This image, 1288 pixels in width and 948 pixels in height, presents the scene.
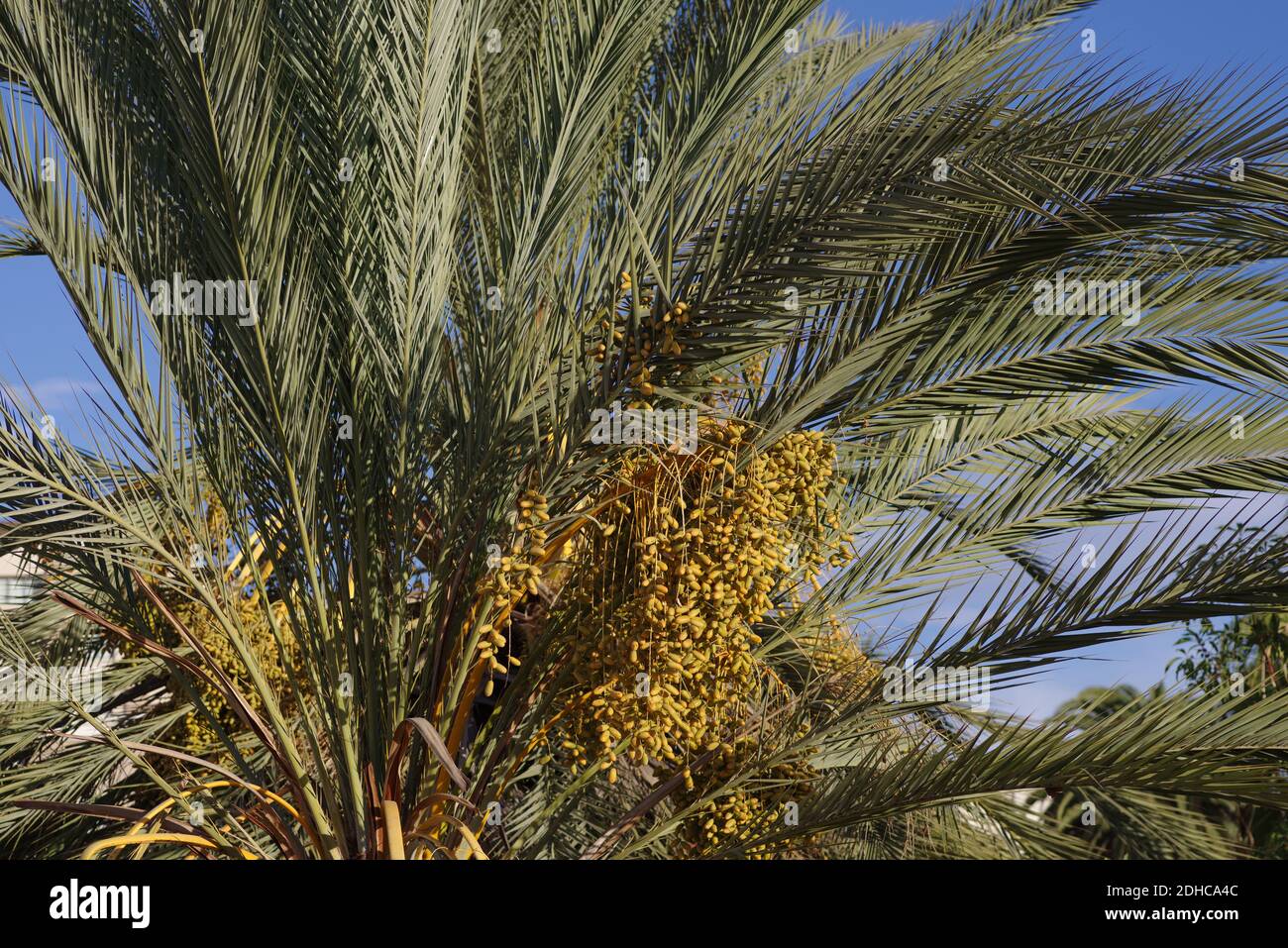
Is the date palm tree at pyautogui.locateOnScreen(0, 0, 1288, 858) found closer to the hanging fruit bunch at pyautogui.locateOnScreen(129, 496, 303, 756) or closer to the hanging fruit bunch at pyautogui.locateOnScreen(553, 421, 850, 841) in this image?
the hanging fruit bunch at pyautogui.locateOnScreen(553, 421, 850, 841)

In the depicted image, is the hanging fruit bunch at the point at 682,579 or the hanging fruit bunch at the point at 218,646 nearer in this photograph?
the hanging fruit bunch at the point at 682,579

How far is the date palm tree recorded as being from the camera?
316 cm

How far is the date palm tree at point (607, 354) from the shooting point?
3160 millimetres

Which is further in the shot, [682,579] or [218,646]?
[218,646]

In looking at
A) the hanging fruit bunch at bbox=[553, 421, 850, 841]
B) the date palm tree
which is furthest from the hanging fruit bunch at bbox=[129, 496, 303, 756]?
the hanging fruit bunch at bbox=[553, 421, 850, 841]

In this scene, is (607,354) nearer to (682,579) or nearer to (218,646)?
(682,579)

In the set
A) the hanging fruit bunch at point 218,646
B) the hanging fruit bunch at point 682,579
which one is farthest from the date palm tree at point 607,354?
the hanging fruit bunch at point 218,646

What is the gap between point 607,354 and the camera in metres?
3.22

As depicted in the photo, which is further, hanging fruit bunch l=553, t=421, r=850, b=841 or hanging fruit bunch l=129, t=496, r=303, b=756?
hanging fruit bunch l=129, t=496, r=303, b=756

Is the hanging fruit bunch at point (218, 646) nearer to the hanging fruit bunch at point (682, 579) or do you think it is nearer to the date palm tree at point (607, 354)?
the date palm tree at point (607, 354)

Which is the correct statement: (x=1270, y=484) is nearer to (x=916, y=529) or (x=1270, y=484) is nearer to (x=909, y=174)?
(x=916, y=529)

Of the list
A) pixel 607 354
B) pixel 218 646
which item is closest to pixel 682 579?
pixel 607 354

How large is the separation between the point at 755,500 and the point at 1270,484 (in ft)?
6.99
